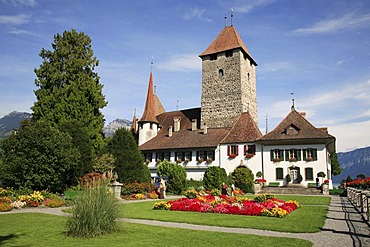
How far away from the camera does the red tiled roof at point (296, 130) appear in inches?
1363

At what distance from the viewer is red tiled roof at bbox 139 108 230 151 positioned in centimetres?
4153

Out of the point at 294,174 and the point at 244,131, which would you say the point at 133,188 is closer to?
the point at 244,131

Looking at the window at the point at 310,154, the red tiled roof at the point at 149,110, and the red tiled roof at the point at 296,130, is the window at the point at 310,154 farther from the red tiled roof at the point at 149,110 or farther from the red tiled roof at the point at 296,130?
the red tiled roof at the point at 149,110

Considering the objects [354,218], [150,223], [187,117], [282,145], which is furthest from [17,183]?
[187,117]

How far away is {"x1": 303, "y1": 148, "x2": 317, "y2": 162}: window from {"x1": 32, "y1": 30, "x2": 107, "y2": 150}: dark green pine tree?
2198cm

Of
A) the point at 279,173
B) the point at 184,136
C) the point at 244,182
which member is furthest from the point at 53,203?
the point at 184,136

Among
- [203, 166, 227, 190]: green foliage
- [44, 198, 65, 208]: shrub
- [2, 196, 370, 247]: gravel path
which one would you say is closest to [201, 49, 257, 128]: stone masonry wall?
[203, 166, 227, 190]: green foliage

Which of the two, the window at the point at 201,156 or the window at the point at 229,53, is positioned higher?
the window at the point at 229,53

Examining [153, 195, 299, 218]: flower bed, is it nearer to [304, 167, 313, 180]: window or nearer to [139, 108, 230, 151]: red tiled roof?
[304, 167, 313, 180]: window

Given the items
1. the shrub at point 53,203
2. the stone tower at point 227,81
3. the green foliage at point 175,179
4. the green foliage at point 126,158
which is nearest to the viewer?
the shrub at point 53,203

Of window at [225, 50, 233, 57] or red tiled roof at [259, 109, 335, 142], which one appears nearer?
red tiled roof at [259, 109, 335, 142]

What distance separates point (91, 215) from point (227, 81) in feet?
124

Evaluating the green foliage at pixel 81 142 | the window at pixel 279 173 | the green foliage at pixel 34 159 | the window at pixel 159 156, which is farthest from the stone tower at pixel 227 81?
the green foliage at pixel 34 159

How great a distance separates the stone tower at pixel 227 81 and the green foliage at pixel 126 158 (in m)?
18.2
